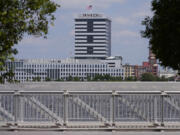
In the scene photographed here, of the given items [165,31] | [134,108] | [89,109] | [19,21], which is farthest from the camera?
[165,31]

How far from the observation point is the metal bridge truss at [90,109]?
13.2 meters

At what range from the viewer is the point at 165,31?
49.1 ft

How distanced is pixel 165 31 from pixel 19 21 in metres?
7.12

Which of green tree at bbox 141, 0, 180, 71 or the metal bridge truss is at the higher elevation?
green tree at bbox 141, 0, 180, 71

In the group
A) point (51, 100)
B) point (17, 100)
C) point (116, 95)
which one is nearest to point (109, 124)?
point (116, 95)

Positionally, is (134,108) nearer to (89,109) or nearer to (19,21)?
(89,109)

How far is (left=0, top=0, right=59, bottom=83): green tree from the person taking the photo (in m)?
8.55

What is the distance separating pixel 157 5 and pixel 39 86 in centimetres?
435

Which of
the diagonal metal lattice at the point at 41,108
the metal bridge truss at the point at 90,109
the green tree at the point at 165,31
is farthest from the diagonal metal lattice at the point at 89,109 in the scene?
the green tree at the point at 165,31

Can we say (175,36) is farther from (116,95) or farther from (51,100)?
(51,100)

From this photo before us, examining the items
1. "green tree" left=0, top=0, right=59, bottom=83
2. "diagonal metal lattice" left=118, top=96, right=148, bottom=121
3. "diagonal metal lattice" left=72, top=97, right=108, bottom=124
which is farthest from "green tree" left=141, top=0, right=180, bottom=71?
"green tree" left=0, top=0, right=59, bottom=83

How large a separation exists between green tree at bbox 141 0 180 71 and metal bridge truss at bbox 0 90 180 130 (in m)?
2.00

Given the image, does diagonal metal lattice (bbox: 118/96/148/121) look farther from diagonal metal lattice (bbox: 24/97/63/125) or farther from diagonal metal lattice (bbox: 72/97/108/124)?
diagonal metal lattice (bbox: 24/97/63/125)

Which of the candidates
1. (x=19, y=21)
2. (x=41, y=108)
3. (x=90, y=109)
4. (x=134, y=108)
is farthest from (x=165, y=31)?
(x=19, y=21)
